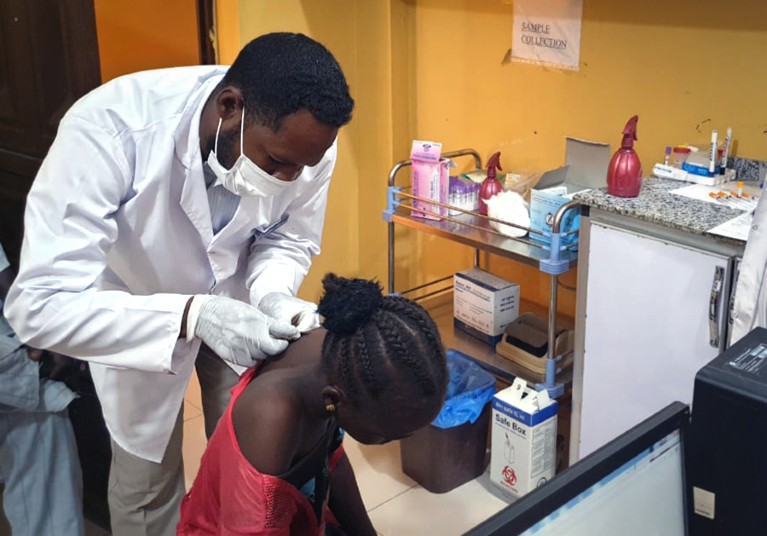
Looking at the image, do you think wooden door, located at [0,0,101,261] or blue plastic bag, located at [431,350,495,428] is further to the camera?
blue plastic bag, located at [431,350,495,428]

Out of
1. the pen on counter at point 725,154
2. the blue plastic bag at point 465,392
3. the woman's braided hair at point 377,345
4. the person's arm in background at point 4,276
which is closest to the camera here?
the woman's braided hair at point 377,345

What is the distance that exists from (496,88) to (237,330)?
1.65m

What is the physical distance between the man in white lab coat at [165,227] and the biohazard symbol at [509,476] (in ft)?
3.29

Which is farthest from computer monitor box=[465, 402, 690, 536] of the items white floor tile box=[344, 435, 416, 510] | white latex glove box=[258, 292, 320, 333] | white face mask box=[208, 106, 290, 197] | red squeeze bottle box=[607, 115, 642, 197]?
white floor tile box=[344, 435, 416, 510]

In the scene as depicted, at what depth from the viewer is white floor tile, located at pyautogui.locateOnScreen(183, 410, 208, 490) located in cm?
241

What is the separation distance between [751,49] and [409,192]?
1123mm

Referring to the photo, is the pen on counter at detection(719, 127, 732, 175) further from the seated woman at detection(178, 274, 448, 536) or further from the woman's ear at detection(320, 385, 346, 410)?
the woman's ear at detection(320, 385, 346, 410)

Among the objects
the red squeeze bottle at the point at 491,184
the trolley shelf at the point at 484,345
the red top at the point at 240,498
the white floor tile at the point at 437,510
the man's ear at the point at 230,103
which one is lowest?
the white floor tile at the point at 437,510

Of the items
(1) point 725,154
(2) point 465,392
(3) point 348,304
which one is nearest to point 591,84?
(1) point 725,154

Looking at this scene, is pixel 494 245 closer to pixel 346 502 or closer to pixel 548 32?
pixel 548 32

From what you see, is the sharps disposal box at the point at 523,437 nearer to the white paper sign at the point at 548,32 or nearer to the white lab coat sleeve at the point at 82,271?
the white paper sign at the point at 548,32

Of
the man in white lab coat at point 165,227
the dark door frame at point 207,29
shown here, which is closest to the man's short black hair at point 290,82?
the man in white lab coat at point 165,227

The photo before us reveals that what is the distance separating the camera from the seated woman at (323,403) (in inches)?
41.9

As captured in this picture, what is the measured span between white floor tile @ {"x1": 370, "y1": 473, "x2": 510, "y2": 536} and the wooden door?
1196mm
